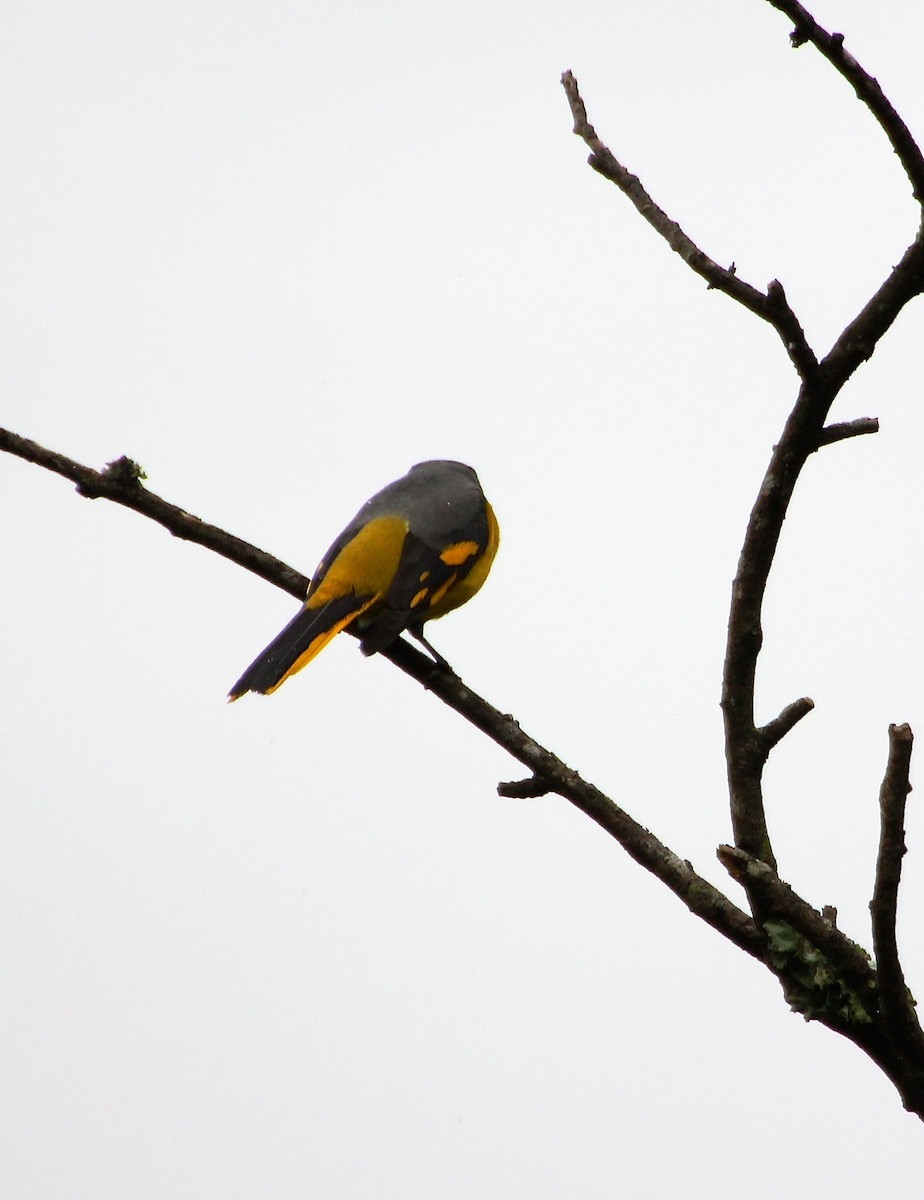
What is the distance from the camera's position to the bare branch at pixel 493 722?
9.29ft

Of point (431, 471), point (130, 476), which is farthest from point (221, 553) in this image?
point (431, 471)

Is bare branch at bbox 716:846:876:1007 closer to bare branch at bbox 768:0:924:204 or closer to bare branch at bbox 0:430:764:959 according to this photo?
bare branch at bbox 0:430:764:959

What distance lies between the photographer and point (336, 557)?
490 cm

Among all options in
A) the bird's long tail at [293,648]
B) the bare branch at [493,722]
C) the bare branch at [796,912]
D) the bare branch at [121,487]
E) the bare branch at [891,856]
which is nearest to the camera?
the bare branch at [891,856]

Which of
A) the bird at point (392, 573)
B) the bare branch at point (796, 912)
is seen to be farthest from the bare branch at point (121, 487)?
the bare branch at point (796, 912)

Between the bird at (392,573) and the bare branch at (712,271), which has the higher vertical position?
the bird at (392,573)

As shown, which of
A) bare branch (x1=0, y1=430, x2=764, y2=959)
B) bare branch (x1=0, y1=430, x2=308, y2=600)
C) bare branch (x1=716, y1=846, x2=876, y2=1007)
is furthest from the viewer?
bare branch (x1=0, y1=430, x2=308, y2=600)

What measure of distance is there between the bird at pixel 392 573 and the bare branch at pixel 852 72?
212 centimetres

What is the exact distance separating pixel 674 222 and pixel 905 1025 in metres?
1.69

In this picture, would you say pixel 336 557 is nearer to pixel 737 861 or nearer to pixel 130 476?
pixel 130 476

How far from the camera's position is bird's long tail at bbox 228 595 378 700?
13.9 feet

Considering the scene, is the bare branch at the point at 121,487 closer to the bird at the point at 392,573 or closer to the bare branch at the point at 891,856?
the bird at the point at 392,573

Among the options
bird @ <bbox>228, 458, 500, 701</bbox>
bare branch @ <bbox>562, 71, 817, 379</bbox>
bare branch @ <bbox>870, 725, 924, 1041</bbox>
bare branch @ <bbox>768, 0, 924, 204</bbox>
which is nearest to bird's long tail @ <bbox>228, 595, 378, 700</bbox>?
bird @ <bbox>228, 458, 500, 701</bbox>

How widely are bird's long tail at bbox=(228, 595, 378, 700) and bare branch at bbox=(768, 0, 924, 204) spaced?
2442 mm
